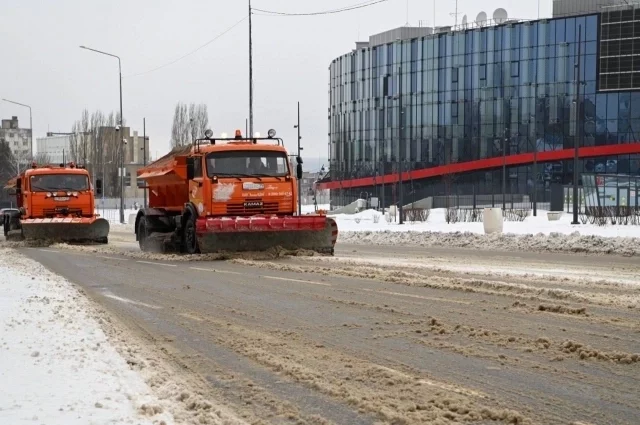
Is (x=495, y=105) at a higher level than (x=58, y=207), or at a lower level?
higher

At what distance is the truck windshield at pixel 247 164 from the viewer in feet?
63.7

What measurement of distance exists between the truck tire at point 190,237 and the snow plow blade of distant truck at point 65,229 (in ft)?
25.0

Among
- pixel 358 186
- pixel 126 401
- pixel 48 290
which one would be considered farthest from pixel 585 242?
pixel 358 186

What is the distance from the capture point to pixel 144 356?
7.29 meters

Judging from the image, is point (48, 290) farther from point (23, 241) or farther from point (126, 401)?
point (23, 241)

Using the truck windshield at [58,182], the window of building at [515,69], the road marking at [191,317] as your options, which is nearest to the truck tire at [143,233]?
the truck windshield at [58,182]

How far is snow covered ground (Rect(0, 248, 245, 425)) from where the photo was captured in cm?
510

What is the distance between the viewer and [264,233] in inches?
738

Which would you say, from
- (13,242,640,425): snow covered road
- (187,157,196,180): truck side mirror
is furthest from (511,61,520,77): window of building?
(13,242,640,425): snow covered road

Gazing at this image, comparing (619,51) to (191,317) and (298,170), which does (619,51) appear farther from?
(191,317)

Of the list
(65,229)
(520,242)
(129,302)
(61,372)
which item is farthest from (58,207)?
(61,372)

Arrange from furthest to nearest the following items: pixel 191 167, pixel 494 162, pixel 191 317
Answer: pixel 494 162 → pixel 191 167 → pixel 191 317

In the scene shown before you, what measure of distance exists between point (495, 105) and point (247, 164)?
198 feet

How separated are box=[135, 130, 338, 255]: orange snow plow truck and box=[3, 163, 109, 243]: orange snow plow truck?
724 centimetres
